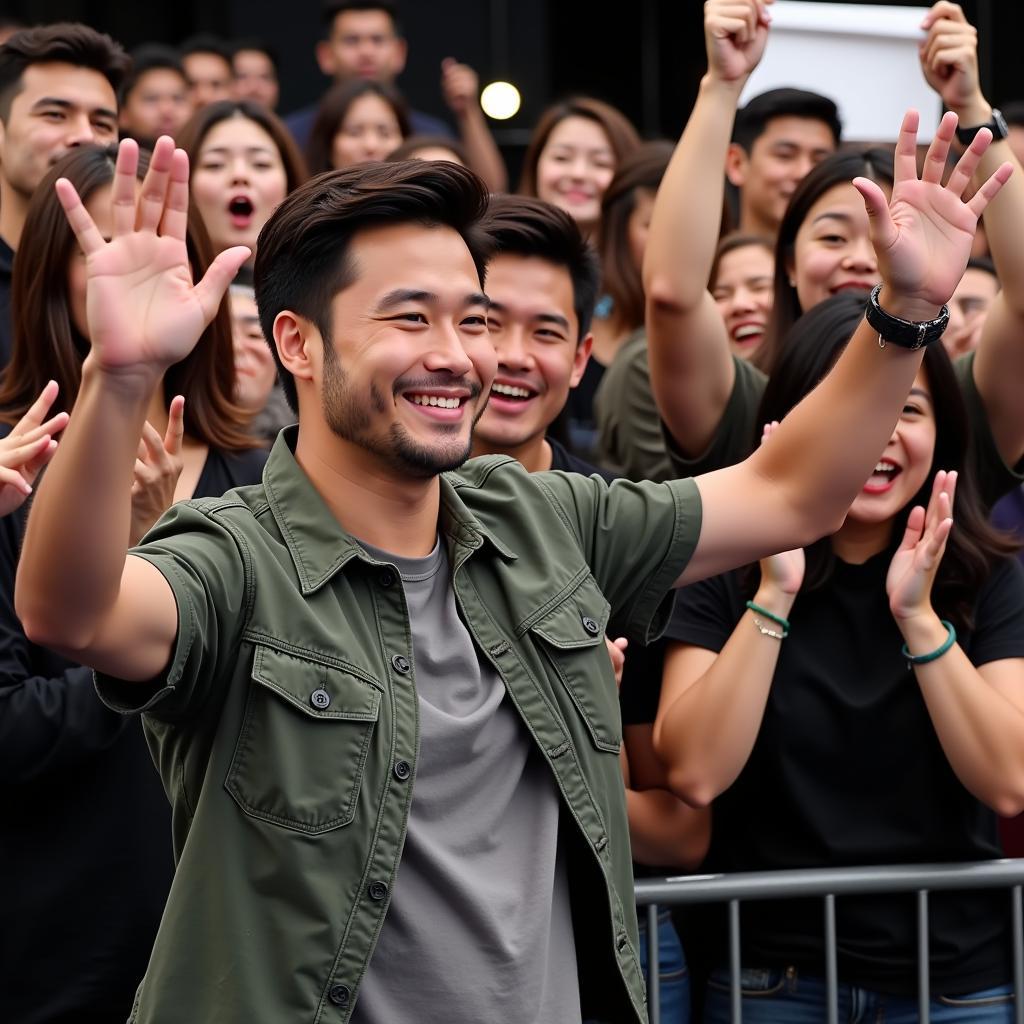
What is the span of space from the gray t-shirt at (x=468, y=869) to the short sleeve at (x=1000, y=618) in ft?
4.13

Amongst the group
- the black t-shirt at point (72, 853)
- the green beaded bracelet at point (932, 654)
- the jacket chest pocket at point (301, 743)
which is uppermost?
the jacket chest pocket at point (301, 743)

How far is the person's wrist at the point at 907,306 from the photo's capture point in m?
2.52

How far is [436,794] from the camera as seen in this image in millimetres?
2270

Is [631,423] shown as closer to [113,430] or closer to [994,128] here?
[994,128]

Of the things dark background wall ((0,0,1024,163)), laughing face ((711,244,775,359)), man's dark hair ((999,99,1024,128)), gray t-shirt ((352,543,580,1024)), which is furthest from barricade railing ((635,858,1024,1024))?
dark background wall ((0,0,1024,163))

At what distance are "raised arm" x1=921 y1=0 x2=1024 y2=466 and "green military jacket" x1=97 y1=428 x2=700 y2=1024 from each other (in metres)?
1.37

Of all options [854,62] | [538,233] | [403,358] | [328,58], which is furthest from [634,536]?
[328,58]

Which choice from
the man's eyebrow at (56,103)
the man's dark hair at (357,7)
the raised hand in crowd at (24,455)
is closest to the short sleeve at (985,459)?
the raised hand in crowd at (24,455)

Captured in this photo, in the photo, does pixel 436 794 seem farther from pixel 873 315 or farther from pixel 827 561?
pixel 827 561

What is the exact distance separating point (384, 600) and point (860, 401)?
794mm

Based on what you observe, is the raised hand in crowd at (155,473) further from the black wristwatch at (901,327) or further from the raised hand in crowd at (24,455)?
the black wristwatch at (901,327)

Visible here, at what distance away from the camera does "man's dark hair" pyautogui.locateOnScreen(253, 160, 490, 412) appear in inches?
95.0

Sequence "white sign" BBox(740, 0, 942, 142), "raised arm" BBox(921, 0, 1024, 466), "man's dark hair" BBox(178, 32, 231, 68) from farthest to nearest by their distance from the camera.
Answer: "man's dark hair" BBox(178, 32, 231, 68)
"white sign" BBox(740, 0, 942, 142)
"raised arm" BBox(921, 0, 1024, 466)

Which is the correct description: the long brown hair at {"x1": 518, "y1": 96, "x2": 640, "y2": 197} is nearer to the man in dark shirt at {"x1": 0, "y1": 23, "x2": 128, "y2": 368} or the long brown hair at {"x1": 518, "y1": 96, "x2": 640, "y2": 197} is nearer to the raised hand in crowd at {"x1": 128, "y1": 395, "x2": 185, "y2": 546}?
the man in dark shirt at {"x1": 0, "y1": 23, "x2": 128, "y2": 368}
